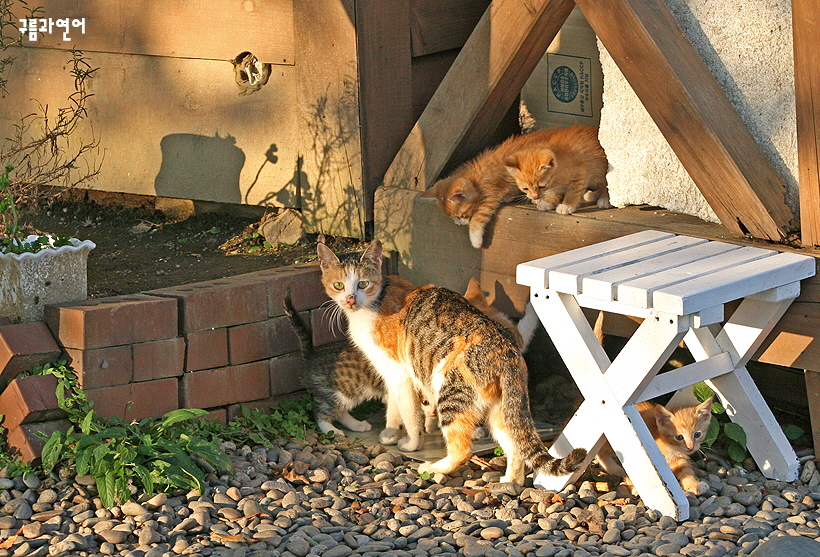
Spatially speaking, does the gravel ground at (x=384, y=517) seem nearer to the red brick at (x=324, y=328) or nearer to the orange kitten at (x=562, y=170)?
the red brick at (x=324, y=328)

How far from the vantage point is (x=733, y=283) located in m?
2.95

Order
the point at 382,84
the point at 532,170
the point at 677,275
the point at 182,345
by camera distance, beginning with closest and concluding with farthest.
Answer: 1. the point at 677,275
2. the point at 182,345
3. the point at 532,170
4. the point at 382,84

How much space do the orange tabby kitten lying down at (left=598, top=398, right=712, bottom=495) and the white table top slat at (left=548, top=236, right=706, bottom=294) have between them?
61cm

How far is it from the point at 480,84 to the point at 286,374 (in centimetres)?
171

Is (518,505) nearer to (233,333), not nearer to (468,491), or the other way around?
(468,491)

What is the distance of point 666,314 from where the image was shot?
293 cm

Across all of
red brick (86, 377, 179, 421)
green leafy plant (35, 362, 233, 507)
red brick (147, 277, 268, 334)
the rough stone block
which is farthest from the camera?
the rough stone block

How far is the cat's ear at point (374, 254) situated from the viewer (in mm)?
3971

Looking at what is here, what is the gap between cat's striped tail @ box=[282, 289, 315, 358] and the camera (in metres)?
4.01

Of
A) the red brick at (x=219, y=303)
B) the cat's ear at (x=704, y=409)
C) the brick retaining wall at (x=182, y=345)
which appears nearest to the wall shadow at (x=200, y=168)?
the brick retaining wall at (x=182, y=345)

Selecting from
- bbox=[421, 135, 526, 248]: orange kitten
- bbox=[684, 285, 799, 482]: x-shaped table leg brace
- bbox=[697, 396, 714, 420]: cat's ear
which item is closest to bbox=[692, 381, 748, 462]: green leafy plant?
bbox=[684, 285, 799, 482]: x-shaped table leg brace

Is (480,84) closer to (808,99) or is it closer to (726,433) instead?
(808,99)

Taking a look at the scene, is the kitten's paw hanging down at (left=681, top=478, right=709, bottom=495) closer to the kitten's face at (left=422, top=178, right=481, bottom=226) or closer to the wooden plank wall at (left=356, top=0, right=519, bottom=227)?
the kitten's face at (left=422, top=178, right=481, bottom=226)

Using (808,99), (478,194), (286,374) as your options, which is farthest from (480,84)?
(286,374)
